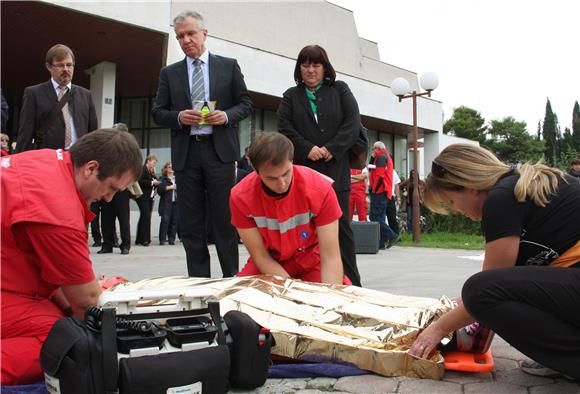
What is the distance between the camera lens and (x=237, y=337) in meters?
1.98

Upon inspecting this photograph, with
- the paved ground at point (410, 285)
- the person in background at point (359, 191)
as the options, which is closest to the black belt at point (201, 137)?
the paved ground at point (410, 285)

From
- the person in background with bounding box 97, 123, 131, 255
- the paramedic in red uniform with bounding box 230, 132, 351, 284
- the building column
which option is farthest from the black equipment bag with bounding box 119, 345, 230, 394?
the building column

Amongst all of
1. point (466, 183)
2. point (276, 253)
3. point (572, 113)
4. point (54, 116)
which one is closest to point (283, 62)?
point (54, 116)

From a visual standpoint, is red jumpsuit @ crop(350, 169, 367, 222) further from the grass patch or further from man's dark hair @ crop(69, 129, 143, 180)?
man's dark hair @ crop(69, 129, 143, 180)

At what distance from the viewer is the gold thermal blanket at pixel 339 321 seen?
221 centimetres

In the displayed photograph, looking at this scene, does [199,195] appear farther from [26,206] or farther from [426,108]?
[426,108]

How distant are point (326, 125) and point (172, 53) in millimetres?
9207

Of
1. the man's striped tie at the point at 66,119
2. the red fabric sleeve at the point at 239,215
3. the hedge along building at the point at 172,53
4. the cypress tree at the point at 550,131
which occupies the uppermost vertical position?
the cypress tree at the point at 550,131

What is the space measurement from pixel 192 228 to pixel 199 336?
2.18 metres

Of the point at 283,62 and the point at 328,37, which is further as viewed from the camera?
the point at 328,37

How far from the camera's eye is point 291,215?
3.21 meters

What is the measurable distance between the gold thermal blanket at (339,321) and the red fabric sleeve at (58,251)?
0.40 metres

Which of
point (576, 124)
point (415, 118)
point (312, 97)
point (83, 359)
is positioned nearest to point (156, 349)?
point (83, 359)

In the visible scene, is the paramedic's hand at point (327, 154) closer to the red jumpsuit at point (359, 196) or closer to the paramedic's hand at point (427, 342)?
the paramedic's hand at point (427, 342)
